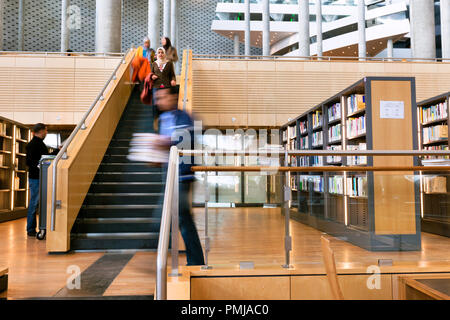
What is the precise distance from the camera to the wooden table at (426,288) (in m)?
2.20

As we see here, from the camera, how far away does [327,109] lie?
6492 millimetres

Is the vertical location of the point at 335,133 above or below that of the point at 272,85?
below

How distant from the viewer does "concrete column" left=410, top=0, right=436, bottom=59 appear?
13859 mm

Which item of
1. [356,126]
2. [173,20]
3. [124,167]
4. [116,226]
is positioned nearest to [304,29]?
[173,20]

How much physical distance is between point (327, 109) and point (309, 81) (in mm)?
3816

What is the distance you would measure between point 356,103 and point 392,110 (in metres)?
0.65

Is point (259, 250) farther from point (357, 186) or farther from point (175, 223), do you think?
point (357, 186)

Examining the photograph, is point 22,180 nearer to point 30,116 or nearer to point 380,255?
point 30,116

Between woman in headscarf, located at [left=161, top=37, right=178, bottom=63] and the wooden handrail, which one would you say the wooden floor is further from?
woman in headscarf, located at [left=161, top=37, right=178, bottom=63]

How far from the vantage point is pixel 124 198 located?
4918 mm

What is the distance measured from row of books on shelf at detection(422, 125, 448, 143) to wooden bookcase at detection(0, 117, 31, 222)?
802 cm

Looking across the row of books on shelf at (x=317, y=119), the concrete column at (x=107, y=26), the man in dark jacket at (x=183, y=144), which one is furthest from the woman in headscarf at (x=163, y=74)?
the concrete column at (x=107, y=26)

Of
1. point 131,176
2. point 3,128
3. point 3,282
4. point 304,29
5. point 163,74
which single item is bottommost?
point 3,282
